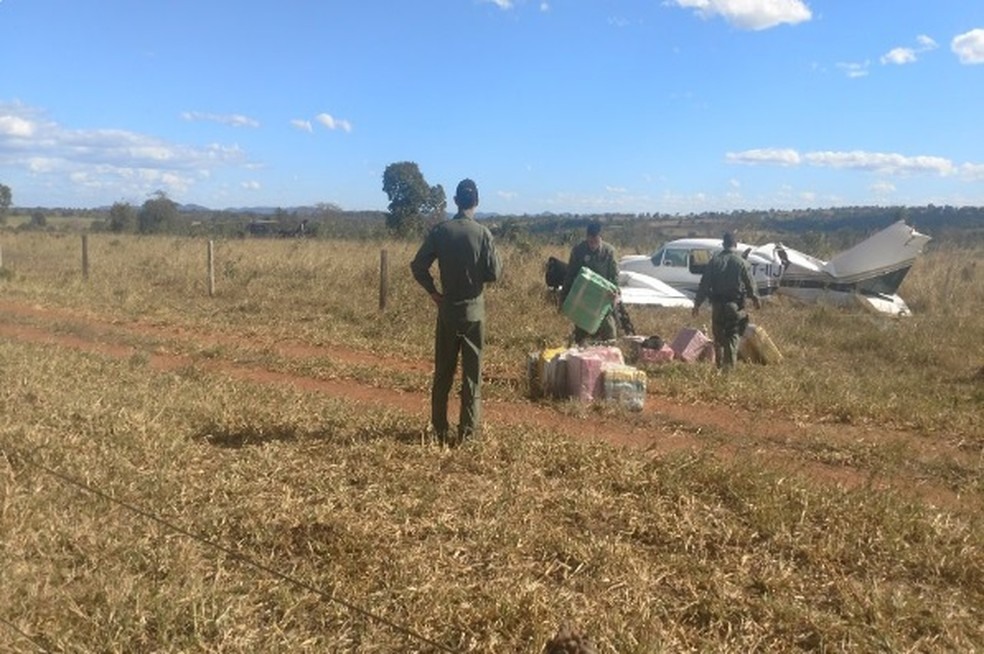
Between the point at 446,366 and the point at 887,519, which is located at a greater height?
the point at 446,366

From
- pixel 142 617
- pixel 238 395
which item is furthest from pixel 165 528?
pixel 238 395

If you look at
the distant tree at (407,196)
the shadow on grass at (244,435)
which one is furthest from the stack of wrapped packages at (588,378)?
the distant tree at (407,196)

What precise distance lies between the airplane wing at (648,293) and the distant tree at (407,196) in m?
13.5

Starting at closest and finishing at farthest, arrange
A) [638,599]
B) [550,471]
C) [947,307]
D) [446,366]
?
[638,599] → [550,471] → [446,366] → [947,307]

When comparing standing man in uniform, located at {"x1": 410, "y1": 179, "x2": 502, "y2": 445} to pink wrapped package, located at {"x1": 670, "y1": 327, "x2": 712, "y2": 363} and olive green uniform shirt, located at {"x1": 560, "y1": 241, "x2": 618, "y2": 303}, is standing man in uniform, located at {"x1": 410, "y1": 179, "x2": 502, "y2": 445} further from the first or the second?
pink wrapped package, located at {"x1": 670, "y1": 327, "x2": 712, "y2": 363}

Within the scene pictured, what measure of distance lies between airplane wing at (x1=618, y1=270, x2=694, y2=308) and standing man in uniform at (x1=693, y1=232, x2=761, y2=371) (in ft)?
18.4

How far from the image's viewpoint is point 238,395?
→ 769cm

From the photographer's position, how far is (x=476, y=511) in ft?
15.9

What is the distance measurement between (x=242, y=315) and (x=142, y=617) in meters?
11.3

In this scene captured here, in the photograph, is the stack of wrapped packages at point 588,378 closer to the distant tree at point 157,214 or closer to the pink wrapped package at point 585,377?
the pink wrapped package at point 585,377

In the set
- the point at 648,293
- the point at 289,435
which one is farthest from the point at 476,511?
the point at 648,293

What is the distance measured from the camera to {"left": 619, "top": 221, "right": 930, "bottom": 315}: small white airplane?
1742 centimetres

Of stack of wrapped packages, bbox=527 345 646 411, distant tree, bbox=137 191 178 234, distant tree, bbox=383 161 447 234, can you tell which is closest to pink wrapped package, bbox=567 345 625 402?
stack of wrapped packages, bbox=527 345 646 411

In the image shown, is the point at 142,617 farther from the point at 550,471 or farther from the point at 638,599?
the point at 550,471
